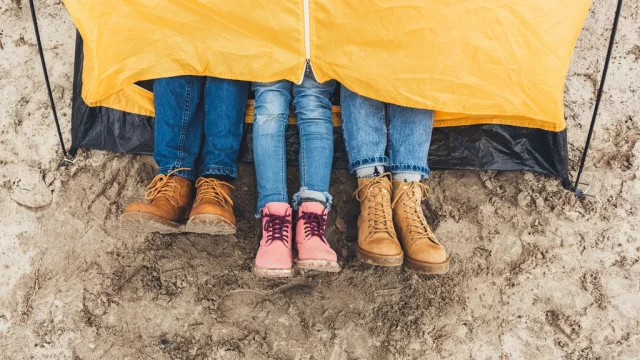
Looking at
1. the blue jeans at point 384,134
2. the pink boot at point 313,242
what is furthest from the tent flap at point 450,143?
the pink boot at point 313,242

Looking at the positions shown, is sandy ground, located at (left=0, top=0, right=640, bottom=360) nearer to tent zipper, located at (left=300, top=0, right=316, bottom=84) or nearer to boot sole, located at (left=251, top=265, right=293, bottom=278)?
boot sole, located at (left=251, top=265, right=293, bottom=278)

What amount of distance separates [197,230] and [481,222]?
798 mm

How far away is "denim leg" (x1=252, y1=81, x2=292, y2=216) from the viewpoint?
134cm

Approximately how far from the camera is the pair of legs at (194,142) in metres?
1.34

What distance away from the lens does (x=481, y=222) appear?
152 centimetres

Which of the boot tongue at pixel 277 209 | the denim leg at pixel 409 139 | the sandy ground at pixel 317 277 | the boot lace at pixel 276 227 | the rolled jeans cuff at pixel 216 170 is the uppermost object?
the denim leg at pixel 409 139

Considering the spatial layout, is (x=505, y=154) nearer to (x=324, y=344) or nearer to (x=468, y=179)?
(x=468, y=179)

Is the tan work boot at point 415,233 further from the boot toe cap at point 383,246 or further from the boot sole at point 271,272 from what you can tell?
the boot sole at point 271,272

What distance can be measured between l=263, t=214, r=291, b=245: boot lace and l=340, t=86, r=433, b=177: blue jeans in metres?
0.24

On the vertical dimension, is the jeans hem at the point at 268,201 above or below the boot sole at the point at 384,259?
above

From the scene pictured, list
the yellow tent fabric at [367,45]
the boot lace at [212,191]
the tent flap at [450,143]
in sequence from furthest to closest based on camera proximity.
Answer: the tent flap at [450,143], the boot lace at [212,191], the yellow tent fabric at [367,45]

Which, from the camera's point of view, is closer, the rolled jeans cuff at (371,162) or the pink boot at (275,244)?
the pink boot at (275,244)

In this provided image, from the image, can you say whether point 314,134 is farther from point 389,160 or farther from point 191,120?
point 191,120

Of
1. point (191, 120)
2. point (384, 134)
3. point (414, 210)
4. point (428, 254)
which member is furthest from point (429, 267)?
point (191, 120)
